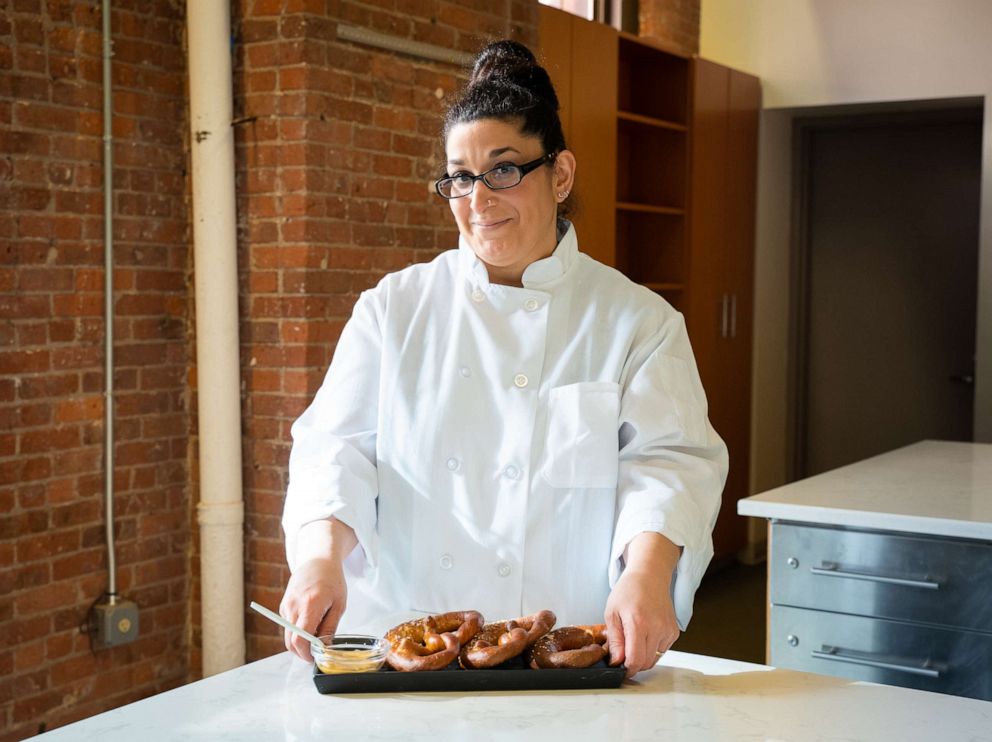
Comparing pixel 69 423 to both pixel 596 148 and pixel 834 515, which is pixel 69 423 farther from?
pixel 596 148

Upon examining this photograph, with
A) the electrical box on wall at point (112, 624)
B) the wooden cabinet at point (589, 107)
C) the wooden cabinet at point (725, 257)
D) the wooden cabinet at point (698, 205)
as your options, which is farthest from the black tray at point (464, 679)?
the wooden cabinet at point (725, 257)

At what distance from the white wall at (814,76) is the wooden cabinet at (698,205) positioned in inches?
5.9

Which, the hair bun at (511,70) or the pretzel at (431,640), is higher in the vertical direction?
the hair bun at (511,70)

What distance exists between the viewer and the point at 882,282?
6.29 metres

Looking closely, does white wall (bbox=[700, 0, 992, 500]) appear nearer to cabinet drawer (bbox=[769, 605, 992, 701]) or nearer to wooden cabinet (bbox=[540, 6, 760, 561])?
wooden cabinet (bbox=[540, 6, 760, 561])

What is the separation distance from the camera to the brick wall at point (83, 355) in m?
2.93

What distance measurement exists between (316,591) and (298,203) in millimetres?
1923

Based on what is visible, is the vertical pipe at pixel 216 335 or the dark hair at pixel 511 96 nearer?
the dark hair at pixel 511 96

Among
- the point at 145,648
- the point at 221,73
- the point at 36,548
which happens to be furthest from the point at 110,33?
the point at 145,648

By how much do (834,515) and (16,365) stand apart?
1.94 m

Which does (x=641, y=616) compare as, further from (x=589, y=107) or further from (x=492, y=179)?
(x=589, y=107)

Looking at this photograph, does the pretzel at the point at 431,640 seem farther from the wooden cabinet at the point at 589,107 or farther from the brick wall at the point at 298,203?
the wooden cabinet at the point at 589,107

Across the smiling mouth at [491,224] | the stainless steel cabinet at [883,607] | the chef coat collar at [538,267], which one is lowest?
the stainless steel cabinet at [883,607]

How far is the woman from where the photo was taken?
1739 millimetres
